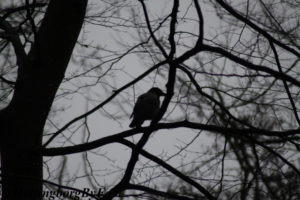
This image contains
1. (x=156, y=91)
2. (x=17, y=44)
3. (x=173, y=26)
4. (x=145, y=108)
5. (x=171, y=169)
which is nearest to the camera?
(x=173, y=26)

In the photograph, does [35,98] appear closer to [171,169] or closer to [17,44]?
[17,44]

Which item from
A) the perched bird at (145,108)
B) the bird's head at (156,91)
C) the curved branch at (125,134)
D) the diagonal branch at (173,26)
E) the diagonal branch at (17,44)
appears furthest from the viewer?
the perched bird at (145,108)

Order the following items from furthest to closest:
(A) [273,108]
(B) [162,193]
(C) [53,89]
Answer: (A) [273,108], (C) [53,89], (B) [162,193]

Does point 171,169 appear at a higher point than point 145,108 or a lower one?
lower

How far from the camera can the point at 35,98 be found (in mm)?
3016

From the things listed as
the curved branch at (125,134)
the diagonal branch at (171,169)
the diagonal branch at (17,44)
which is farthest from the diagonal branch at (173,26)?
the diagonal branch at (17,44)

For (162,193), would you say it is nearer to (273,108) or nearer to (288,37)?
(273,108)

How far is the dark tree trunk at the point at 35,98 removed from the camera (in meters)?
2.83

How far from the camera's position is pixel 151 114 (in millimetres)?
5055

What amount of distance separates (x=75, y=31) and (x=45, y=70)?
0.48 metres

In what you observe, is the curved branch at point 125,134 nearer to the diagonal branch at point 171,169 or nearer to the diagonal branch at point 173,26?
the diagonal branch at point 171,169

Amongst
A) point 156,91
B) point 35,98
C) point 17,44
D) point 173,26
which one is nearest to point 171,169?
point 173,26

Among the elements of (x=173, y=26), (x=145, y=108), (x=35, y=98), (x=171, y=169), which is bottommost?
(x=171, y=169)

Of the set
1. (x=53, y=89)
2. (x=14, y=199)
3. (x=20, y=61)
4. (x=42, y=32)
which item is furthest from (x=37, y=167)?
(x=42, y=32)
